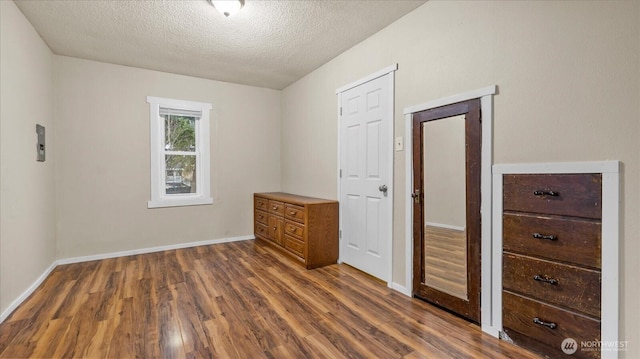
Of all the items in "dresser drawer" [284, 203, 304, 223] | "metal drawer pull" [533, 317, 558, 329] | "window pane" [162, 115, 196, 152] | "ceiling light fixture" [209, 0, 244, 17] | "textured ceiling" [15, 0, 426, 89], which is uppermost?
"textured ceiling" [15, 0, 426, 89]

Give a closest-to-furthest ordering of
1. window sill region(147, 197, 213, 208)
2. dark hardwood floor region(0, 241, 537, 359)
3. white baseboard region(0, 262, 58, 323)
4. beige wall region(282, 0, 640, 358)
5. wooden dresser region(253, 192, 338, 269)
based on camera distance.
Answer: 1. beige wall region(282, 0, 640, 358)
2. dark hardwood floor region(0, 241, 537, 359)
3. white baseboard region(0, 262, 58, 323)
4. wooden dresser region(253, 192, 338, 269)
5. window sill region(147, 197, 213, 208)

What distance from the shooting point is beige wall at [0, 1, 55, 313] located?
2254 millimetres

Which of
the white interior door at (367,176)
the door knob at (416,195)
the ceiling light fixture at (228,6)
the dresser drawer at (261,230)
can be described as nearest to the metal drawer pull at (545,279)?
the door knob at (416,195)

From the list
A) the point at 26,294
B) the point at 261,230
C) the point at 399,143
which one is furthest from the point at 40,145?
the point at 399,143

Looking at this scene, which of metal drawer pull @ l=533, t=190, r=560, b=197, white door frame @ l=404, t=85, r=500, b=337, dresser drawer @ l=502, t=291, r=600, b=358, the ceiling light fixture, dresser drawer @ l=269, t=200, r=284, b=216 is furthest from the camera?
dresser drawer @ l=269, t=200, r=284, b=216

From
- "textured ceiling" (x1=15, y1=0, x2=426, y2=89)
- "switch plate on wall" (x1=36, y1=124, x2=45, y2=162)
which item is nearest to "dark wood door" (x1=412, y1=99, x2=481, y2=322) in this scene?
"textured ceiling" (x1=15, y1=0, x2=426, y2=89)

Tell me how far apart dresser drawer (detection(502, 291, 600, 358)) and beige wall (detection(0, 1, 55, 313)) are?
12.0 feet

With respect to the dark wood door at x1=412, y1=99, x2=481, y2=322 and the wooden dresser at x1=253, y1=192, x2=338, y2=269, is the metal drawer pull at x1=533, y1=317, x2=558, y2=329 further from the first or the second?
the wooden dresser at x1=253, y1=192, x2=338, y2=269

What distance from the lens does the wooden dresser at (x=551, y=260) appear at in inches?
61.0

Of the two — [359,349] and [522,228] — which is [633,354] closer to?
[522,228]

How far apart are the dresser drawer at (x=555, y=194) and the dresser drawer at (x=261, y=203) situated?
10.5 ft

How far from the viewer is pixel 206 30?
9.51ft

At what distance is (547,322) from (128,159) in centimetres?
465

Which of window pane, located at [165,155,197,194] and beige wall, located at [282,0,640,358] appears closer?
beige wall, located at [282,0,640,358]
